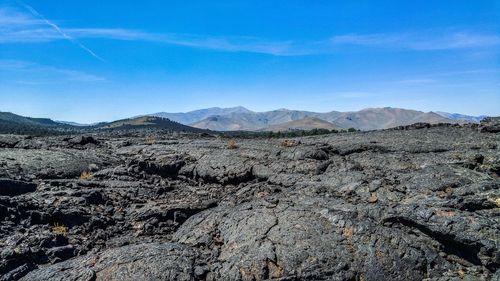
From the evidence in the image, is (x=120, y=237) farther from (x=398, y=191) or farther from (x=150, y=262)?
(x=398, y=191)

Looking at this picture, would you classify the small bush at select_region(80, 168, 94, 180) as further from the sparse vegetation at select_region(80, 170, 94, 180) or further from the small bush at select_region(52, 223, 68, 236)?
the small bush at select_region(52, 223, 68, 236)

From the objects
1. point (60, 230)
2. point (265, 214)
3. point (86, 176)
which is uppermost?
point (86, 176)

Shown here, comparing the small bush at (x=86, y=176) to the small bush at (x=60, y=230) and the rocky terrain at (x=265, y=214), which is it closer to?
the rocky terrain at (x=265, y=214)

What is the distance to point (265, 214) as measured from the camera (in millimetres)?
13062

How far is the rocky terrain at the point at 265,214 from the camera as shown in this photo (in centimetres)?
1081

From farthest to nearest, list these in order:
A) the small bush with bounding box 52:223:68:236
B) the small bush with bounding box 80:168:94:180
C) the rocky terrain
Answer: the small bush with bounding box 80:168:94:180, the small bush with bounding box 52:223:68:236, the rocky terrain

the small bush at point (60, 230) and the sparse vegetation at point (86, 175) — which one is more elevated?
the sparse vegetation at point (86, 175)

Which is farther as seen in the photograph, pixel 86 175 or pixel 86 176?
pixel 86 175

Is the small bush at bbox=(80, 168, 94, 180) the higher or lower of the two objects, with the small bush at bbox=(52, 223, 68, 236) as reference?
higher

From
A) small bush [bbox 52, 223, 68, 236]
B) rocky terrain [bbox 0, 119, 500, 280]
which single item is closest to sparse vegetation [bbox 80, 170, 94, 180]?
rocky terrain [bbox 0, 119, 500, 280]

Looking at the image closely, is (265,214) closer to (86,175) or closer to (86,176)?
(86,176)

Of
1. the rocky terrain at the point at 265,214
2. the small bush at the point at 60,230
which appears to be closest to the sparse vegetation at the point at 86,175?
the rocky terrain at the point at 265,214

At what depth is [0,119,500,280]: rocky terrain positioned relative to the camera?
35.5 feet

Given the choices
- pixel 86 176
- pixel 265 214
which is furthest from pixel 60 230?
pixel 265 214
